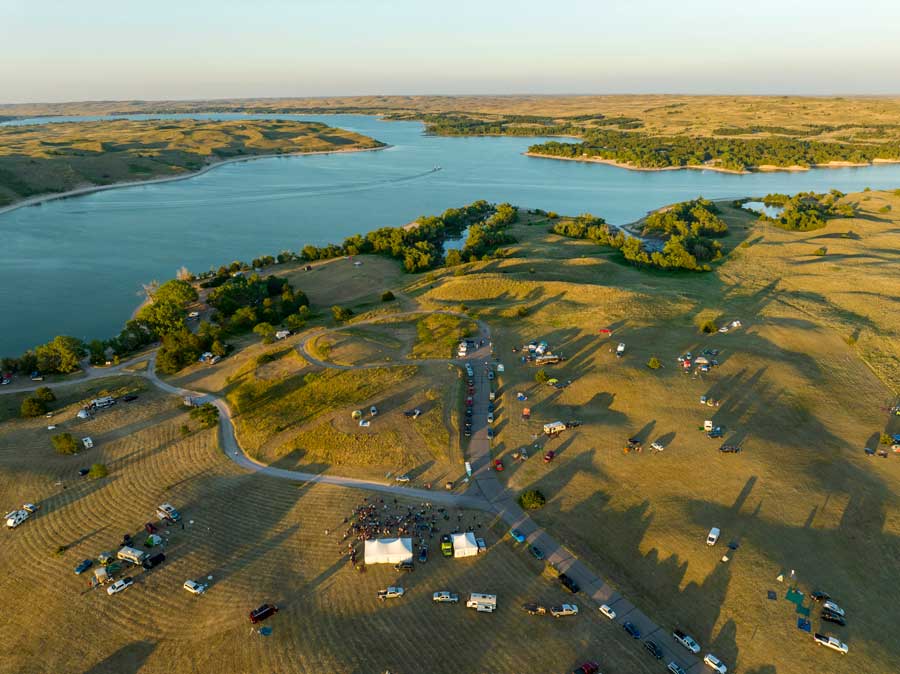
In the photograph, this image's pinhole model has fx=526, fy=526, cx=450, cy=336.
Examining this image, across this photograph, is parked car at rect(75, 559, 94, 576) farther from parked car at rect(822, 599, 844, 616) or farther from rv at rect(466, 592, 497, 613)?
parked car at rect(822, 599, 844, 616)

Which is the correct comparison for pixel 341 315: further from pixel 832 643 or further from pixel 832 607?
pixel 832 643

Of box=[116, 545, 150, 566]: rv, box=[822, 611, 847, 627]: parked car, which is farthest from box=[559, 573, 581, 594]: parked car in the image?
box=[116, 545, 150, 566]: rv

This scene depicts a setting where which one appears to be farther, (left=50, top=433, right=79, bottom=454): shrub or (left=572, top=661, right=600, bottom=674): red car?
(left=50, top=433, right=79, bottom=454): shrub

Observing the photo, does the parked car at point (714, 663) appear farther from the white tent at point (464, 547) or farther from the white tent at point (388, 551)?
the white tent at point (388, 551)

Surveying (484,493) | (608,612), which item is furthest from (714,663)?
(484,493)

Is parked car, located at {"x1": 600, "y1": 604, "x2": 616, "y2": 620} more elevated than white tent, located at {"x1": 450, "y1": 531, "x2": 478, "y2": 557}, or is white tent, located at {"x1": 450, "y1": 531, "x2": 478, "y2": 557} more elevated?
white tent, located at {"x1": 450, "y1": 531, "x2": 478, "y2": 557}

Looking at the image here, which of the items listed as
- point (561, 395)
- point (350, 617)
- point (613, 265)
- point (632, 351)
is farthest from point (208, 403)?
point (613, 265)

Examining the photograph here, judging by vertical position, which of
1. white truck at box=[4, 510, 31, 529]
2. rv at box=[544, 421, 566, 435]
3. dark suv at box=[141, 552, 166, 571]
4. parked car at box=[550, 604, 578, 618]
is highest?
rv at box=[544, 421, 566, 435]
